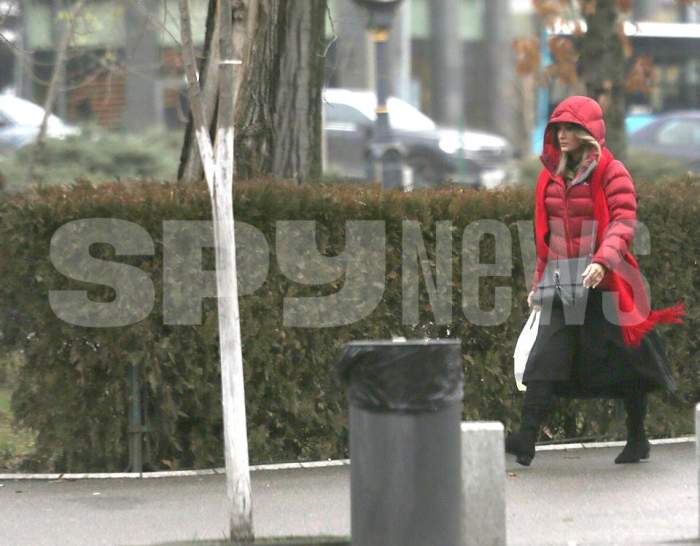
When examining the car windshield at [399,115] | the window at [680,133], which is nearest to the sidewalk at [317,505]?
the window at [680,133]

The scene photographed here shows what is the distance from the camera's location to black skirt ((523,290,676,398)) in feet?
26.3

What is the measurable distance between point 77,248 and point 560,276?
Answer: 2496 mm

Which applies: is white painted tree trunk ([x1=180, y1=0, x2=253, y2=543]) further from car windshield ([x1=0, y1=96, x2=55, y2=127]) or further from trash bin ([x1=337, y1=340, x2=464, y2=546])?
car windshield ([x1=0, y1=96, x2=55, y2=127])

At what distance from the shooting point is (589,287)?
774 cm

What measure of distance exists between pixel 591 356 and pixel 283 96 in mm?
3212

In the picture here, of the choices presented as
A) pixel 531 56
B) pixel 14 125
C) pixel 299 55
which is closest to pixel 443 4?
pixel 14 125

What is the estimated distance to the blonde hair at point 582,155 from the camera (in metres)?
7.83

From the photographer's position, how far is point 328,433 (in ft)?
28.8

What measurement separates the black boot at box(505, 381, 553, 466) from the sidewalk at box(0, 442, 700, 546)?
0.20 meters

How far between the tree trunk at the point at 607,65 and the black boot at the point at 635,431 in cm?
614

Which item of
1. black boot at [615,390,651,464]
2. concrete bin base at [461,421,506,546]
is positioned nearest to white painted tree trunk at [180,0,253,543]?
concrete bin base at [461,421,506,546]

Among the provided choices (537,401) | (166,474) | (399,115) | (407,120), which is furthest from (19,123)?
(537,401)

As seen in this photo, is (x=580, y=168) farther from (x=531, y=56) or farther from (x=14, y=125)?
(x=14, y=125)

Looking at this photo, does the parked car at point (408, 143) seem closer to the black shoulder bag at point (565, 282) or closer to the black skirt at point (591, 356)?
the black skirt at point (591, 356)
